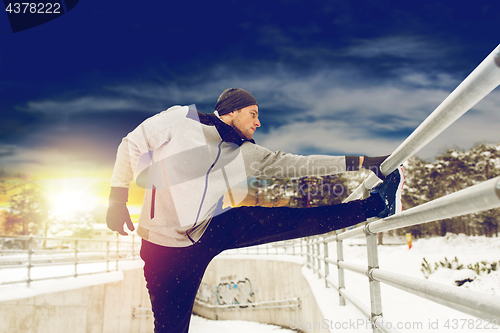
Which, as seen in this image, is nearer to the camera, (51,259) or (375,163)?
(375,163)

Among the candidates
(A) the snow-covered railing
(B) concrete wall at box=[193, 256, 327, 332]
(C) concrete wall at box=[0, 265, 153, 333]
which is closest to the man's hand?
(A) the snow-covered railing

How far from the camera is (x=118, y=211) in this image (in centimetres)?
227

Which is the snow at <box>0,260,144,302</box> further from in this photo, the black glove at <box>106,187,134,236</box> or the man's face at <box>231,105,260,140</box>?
the man's face at <box>231,105,260,140</box>

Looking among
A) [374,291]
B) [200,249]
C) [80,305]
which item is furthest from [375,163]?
[80,305]

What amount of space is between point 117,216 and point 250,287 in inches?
570

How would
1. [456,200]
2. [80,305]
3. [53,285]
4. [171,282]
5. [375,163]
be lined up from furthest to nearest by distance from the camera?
[80,305]
[53,285]
[171,282]
[375,163]
[456,200]

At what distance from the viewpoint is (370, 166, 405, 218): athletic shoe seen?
1.81 m

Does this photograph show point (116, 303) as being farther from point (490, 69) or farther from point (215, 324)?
point (490, 69)

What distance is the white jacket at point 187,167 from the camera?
2.21 m

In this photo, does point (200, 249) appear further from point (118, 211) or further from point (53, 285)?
point (53, 285)

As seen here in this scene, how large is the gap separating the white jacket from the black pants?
86 mm

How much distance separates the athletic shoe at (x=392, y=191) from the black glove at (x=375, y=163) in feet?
0.16

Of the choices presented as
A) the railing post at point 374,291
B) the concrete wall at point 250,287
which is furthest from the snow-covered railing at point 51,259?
the railing post at point 374,291

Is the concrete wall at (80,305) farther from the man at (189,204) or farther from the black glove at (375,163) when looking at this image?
the black glove at (375,163)
